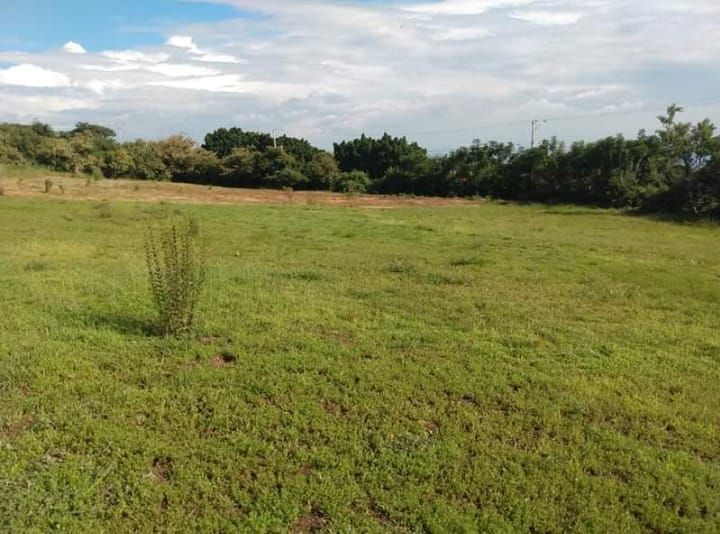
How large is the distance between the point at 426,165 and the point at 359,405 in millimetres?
35459

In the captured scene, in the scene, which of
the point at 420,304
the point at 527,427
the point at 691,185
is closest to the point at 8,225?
the point at 420,304

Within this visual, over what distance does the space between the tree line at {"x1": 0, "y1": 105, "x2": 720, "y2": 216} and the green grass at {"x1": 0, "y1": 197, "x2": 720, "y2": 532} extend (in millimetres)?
20238

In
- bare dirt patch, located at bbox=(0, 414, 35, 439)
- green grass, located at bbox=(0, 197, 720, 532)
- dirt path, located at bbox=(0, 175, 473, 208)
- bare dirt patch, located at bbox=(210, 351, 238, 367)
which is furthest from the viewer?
dirt path, located at bbox=(0, 175, 473, 208)

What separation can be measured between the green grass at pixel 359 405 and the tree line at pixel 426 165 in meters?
20.2

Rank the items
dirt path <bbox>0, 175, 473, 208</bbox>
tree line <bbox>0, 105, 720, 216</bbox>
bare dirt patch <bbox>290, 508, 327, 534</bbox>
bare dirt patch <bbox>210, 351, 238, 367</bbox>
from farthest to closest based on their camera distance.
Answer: tree line <bbox>0, 105, 720, 216</bbox>, dirt path <bbox>0, 175, 473, 208</bbox>, bare dirt patch <bbox>210, 351, 238, 367</bbox>, bare dirt patch <bbox>290, 508, 327, 534</bbox>

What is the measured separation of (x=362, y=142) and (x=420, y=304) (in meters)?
41.0

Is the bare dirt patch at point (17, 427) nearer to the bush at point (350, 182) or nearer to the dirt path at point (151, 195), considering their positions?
the dirt path at point (151, 195)

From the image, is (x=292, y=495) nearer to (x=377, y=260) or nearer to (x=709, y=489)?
(x=709, y=489)

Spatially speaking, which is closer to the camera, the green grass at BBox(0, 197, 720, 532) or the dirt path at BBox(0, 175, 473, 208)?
the green grass at BBox(0, 197, 720, 532)

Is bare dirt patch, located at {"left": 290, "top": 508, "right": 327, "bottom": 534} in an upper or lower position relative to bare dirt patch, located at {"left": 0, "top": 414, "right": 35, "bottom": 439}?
lower

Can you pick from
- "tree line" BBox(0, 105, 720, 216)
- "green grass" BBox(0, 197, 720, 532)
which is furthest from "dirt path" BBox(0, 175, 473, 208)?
"green grass" BBox(0, 197, 720, 532)

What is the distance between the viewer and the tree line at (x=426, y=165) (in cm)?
2675

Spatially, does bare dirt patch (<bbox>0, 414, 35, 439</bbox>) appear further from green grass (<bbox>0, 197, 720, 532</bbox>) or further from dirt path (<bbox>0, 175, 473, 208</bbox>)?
dirt path (<bbox>0, 175, 473, 208</bbox>)

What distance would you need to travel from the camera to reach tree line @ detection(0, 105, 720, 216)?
2675 centimetres
